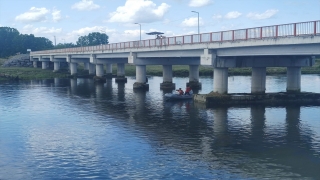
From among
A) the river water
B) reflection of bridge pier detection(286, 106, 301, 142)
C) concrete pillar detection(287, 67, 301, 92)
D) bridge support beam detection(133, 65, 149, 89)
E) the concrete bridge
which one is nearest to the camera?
the river water

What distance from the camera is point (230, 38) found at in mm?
48906

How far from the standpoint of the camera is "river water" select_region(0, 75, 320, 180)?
81.2 feet

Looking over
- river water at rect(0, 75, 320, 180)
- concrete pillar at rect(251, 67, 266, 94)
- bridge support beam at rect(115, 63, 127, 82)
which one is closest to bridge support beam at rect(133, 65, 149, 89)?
bridge support beam at rect(115, 63, 127, 82)

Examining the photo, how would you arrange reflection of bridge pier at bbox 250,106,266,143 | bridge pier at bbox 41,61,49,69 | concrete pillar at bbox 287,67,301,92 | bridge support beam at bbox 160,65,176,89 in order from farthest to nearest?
bridge pier at bbox 41,61,49,69, bridge support beam at bbox 160,65,176,89, concrete pillar at bbox 287,67,301,92, reflection of bridge pier at bbox 250,106,266,143

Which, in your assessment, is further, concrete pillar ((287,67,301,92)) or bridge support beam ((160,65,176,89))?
bridge support beam ((160,65,176,89))

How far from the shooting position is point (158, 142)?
105 feet

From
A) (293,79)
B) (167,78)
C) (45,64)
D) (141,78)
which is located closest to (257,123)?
(293,79)

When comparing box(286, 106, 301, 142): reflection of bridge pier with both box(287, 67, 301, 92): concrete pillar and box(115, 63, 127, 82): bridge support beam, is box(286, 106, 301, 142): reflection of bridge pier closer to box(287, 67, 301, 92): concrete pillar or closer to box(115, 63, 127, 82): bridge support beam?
box(287, 67, 301, 92): concrete pillar

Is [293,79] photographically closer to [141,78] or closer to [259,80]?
[259,80]

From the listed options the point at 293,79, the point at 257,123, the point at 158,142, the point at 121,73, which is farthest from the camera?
the point at 121,73

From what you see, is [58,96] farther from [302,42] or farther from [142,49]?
[302,42]

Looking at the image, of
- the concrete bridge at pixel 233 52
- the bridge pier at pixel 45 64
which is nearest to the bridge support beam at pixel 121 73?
the concrete bridge at pixel 233 52

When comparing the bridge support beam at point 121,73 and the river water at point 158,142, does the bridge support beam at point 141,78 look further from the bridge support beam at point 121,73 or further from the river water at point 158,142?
the river water at point 158,142

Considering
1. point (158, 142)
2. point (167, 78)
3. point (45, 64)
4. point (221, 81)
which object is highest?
point (45, 64)
